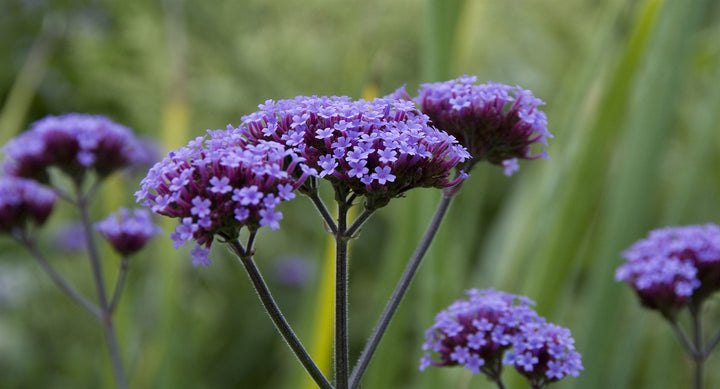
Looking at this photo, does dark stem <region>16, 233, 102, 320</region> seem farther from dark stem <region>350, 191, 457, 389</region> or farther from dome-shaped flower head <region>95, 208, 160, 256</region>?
A: dark stem <region>350, 191, 457, 389</region>

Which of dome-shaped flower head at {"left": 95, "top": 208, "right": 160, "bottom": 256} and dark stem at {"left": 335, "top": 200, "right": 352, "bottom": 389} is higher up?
dome-shaped flower head at {"left": 95, "top": 208, "right": 160, "bottom": 256}

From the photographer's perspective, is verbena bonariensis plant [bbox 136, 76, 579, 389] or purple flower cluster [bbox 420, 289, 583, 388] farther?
purple flower cluster [bbox 420, 289, 583, 388]

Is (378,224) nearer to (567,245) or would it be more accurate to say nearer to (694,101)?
(694,101)

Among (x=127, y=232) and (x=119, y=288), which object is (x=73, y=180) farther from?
(x=119, y=288)

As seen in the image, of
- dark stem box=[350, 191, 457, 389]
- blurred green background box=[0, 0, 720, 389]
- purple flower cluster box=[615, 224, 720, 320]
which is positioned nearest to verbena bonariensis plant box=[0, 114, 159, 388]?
blurred green background box=[0, 0, 720, 389]

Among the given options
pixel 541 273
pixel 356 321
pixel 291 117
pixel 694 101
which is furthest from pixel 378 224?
pixel 291 117

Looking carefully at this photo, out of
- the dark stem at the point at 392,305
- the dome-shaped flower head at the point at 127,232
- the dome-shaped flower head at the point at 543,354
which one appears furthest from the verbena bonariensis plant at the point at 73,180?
the dome-shaped flower head at the point at 543,354
